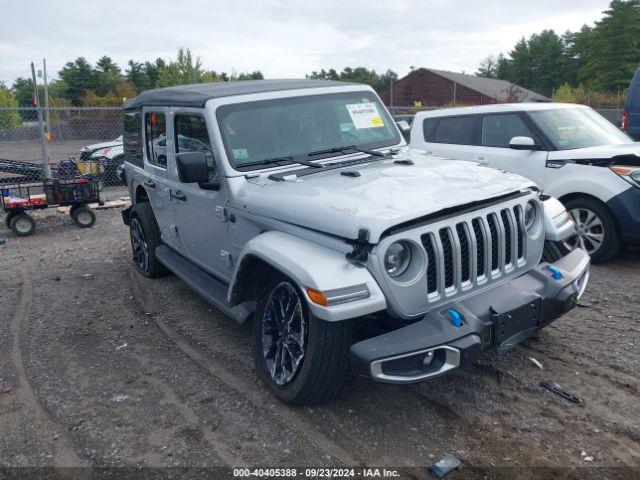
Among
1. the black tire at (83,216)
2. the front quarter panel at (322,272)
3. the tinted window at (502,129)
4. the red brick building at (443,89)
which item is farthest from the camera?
the red brick building at (443,89)

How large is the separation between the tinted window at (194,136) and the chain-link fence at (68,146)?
465 cm

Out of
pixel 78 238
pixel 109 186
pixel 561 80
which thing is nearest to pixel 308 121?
pixel 78 238

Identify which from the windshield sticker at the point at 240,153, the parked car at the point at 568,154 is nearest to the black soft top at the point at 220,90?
the windshield sticker at the point at 240,153

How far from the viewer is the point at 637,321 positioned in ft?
15.2

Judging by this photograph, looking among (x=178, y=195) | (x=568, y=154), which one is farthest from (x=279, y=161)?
(x=568, y=154)

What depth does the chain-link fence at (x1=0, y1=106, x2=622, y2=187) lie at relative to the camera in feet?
36.1

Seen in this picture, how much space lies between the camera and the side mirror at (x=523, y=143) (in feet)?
21.0

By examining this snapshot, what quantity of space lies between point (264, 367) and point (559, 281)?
1949mm

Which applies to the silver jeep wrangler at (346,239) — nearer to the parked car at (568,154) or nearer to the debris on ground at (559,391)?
the debris on ground at (559,391)

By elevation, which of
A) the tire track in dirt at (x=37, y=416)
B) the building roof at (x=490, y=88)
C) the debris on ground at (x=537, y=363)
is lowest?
the tire track in dirt at (x=37, y=416)

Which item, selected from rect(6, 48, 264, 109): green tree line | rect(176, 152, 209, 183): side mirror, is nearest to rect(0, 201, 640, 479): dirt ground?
rect(176, 152, 209, 183): side mirror

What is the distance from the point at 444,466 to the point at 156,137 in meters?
4.11

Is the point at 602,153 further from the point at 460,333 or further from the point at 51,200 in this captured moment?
the point at 51,200

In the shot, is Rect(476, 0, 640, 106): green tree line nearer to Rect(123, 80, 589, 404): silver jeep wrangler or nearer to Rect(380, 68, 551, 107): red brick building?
Rect(380, 68, 551, 107): red brick building
